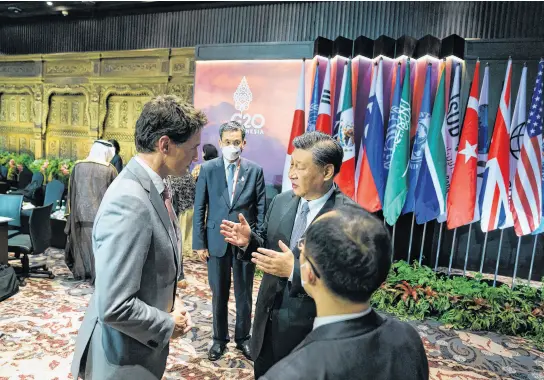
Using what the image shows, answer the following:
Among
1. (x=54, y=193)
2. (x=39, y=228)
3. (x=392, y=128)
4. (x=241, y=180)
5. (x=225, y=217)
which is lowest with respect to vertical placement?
(x=39, y=228)

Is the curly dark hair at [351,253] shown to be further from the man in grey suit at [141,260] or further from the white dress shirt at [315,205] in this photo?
the white dress shirt at [315,205]

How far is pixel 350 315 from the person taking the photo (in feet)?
2.59

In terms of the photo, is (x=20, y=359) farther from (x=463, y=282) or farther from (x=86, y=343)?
(x=463, y=282)

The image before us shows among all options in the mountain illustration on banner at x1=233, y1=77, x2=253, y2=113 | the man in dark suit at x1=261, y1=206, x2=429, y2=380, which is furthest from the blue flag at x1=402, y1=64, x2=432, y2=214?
the man in dark suit at x1=261, y1=206, x2=429, y2=380

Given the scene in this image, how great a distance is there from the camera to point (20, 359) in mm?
2660

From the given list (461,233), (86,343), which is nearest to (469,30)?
(461,233)

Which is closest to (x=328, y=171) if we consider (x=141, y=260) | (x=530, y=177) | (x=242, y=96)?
(x=141, y=260)

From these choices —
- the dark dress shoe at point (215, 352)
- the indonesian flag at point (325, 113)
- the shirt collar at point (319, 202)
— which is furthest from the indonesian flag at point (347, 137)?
the shirt collar at point (319, 202)

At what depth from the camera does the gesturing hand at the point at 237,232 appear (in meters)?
1.79

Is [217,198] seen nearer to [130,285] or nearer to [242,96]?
[130,285]

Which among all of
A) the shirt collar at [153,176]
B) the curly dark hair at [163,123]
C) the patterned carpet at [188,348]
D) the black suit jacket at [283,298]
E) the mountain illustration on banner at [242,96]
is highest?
the mountain illustration on banner at [242,96]

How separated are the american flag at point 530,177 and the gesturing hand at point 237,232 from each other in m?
3.20

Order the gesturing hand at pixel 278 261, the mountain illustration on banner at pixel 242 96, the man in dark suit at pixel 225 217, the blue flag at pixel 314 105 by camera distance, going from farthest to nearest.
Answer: the mountain illustration on banner at pixel 242 96 → the blue flag at pixel 314 105 → the man in dark suit at pixel 225 217 → the gesturing hand at pixel 278 261

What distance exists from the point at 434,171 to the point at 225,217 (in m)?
2.50
